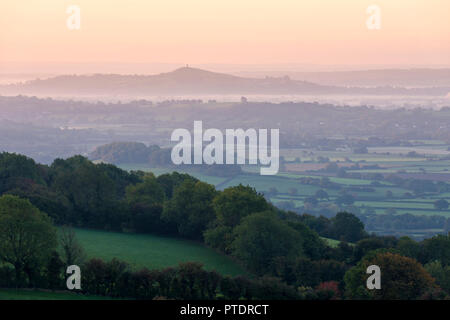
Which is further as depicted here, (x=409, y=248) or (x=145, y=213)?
(x=145, y=213)

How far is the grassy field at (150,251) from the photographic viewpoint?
32594mm

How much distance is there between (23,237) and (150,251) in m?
8.22

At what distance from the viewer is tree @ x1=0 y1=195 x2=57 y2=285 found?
27562mm

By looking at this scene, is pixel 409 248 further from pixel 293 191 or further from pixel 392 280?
pixel 293 191

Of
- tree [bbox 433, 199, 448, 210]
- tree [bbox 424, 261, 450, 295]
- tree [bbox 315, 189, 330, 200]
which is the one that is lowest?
tree [bbox 433, 199, 448, 210]

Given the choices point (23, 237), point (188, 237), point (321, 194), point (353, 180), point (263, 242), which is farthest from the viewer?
point (353, 180)

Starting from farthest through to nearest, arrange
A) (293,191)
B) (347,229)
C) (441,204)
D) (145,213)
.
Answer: (293,191)
(441,204)
(347,229)
(145,213)

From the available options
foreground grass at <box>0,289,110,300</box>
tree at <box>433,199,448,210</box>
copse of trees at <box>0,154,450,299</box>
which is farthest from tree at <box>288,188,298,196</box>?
foreground grass at <box>0,289,110,300</box>

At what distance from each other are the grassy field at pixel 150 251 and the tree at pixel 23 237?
12.0 feet

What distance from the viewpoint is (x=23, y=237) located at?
2853cm

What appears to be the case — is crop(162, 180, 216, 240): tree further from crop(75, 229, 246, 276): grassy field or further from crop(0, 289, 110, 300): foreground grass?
crop(0, 289, 110, 300): foreground grass

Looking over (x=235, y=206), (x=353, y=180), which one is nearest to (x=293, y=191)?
(x=353, y=180)

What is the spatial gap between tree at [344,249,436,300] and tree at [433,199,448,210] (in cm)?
5949
